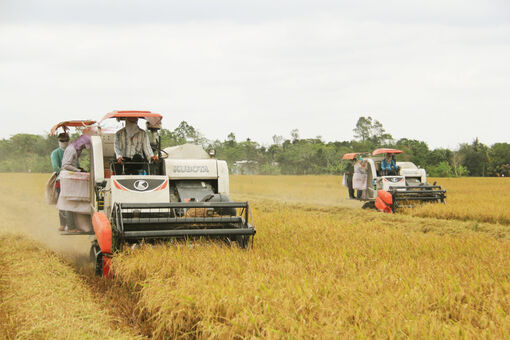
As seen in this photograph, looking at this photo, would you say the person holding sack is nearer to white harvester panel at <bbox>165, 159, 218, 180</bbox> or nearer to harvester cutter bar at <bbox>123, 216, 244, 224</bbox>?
white harvester panel at <bbox>165, 159, 218, 180</bbox>

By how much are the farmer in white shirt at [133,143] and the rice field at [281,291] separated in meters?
1.70

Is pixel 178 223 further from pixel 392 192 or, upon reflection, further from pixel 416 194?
pixel 416 194

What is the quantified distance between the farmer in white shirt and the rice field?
170cm

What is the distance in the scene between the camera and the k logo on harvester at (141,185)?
5.72 metres

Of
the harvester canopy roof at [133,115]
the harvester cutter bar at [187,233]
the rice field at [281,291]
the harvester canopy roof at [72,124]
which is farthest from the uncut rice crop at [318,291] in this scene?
the harvester canopy roof at [72,124]

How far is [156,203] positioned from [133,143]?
5.29 feet

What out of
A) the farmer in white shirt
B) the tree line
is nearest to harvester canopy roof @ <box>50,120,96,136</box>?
the farmer in white shirt

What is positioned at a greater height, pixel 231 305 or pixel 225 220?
pixel 225 220

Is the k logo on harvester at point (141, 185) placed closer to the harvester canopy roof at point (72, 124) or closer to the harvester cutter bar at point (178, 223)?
the harvester cutter bar at point (178, 223)

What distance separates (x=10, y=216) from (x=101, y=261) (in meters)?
8.58

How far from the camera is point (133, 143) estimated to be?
6449mm

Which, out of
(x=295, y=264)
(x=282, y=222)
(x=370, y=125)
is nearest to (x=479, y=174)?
(x=370, y=125)

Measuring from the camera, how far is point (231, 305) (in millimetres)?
3162

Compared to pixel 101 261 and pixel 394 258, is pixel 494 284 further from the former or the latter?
pixel 101 261
